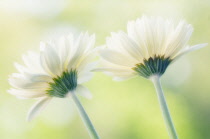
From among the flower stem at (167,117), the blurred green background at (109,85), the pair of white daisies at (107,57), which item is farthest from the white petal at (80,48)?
the blurred green background at (109,85)

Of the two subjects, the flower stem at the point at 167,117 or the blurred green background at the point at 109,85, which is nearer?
the flower stem at the point at 167,117

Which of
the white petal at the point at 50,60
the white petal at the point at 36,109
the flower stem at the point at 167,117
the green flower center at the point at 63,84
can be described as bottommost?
the flower stem at the point at 167,117

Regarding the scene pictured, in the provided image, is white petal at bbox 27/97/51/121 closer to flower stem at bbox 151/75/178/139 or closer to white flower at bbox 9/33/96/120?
white flower at bbox 9/33/96/120

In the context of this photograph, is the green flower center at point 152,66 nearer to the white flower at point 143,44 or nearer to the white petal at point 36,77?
the white flower at point 143,44

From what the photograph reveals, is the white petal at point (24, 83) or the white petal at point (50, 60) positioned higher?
the white petal at point (50, 60)

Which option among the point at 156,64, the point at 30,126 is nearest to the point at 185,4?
the point at 30,126

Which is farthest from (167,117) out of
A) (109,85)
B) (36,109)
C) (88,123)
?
(109,85)

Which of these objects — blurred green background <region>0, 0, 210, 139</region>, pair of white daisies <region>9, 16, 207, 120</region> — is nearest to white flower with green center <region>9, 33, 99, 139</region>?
pair of white daisies <region>9, 16, 207, 120</region>

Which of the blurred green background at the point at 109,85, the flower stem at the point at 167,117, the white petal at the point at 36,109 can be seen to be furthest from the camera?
the blurred green background at the point at 109,85

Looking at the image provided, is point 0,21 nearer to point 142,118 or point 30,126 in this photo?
point 30,126

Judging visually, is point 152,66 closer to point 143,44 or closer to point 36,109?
point 143,44
